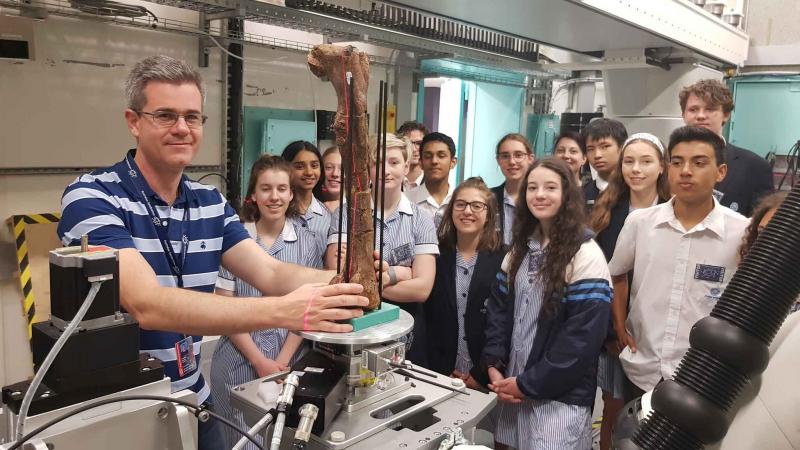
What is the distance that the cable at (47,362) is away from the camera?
2.24 feet

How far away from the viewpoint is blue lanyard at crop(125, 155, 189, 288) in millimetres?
1312

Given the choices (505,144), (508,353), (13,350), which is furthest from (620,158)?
(13,350)

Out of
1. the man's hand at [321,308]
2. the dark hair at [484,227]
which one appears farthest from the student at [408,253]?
the man's hand at [321,308]

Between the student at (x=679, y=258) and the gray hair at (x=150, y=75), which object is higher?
the gray hair at (x=150, y=75)

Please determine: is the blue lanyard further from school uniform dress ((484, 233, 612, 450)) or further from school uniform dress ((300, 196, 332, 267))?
school uniform dress ((484, 233, 612, 450))

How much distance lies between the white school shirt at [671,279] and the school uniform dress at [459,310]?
0.52 meters

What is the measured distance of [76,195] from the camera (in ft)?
3.93

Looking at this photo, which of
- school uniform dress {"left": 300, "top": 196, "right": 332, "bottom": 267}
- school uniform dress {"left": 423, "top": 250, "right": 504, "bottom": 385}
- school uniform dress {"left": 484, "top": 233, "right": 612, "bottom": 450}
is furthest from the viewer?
school uniform dress {"left": 300, "top": 196, "right": 332, "bottom": 267}

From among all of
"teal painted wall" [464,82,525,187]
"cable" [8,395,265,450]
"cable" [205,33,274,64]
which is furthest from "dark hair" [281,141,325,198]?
"teal painted wall" [464,82,525,187]

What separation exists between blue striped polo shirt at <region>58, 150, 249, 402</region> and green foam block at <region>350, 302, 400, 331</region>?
50 centimetres

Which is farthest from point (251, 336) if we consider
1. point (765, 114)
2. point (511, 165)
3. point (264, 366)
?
point (765, 114)

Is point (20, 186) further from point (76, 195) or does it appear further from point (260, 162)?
point (76, 195)

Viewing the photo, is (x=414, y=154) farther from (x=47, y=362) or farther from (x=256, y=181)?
(x=47, y=362)

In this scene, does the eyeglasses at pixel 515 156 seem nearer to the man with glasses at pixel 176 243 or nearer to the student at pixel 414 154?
the student at pixel 414 154
